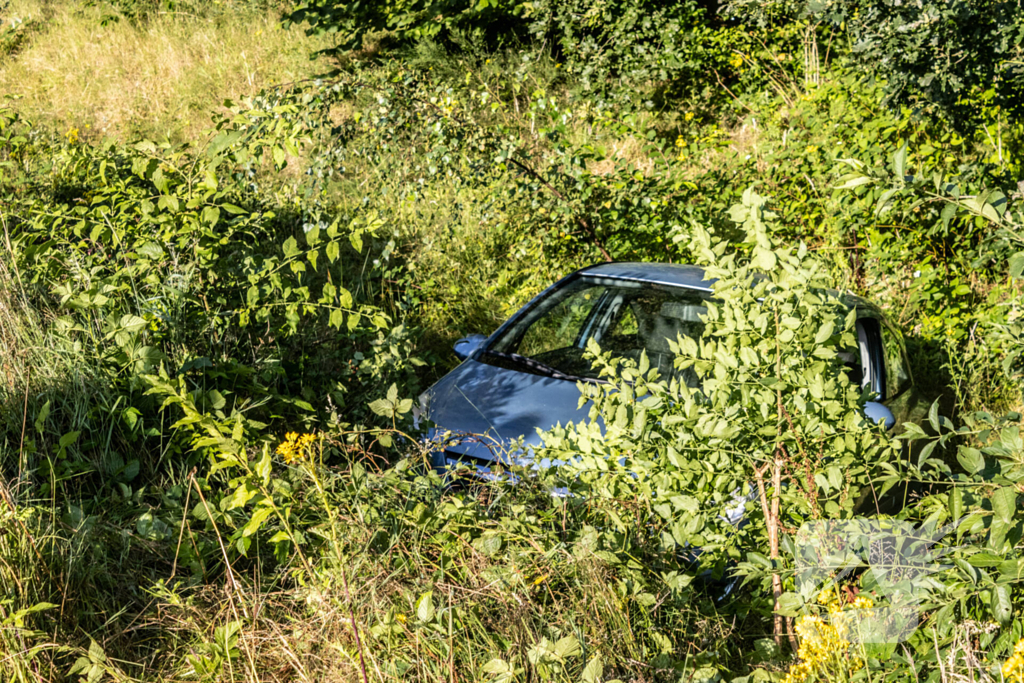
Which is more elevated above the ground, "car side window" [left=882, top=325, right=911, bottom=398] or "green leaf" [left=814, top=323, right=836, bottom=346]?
"green leaf" [left=814, top=323, right=836, bottom=346]

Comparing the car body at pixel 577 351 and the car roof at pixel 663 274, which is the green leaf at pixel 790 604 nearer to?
the car body at pixel 577 351

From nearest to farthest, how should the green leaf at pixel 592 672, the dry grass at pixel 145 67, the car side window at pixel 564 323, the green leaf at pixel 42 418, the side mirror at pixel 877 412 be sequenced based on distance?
1. the green leaf at pixel 592 672
2. the green leaf at pixel 42 418
3. the side mirror at pixel 877 412
4. the car side window at pixel 564 323
5. the dry grass at pixel 145 67

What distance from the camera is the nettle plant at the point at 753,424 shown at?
2.22m

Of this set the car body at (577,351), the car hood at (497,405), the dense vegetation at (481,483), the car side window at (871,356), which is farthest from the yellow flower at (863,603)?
the car side window at (871,356)

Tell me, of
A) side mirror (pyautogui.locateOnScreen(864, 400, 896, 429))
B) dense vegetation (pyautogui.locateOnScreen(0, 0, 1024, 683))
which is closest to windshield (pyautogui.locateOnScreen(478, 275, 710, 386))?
dense vegetation (pyautogui.locateOnScreen(0, 0, 1024, 683))

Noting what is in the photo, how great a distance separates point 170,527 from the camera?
9.04 ft

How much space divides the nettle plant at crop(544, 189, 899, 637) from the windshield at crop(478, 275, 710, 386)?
150cm

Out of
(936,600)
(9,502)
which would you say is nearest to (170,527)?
(9,502)

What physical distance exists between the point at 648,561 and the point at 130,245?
9.52 feet

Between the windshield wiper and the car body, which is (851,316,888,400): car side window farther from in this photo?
the windshield wiper

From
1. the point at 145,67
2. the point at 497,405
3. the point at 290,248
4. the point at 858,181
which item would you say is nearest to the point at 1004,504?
the point at 858,181

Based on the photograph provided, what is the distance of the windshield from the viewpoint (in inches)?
164

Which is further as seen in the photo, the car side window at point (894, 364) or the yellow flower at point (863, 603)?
the car side window at point (894, 364)

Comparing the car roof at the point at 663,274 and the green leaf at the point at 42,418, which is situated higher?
the green leaf at the point at 42,418
